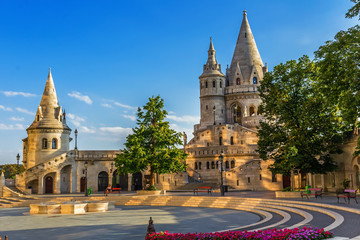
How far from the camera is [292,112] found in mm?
31531

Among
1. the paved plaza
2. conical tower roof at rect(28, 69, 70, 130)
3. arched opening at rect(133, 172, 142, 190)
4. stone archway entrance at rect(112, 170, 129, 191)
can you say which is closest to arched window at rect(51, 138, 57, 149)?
conical tower roof at rect(28, 69, 70, 130)

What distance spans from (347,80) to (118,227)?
558 inches

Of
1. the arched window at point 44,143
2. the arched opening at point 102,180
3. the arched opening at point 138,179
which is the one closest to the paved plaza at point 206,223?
the arched opening at point 138,179

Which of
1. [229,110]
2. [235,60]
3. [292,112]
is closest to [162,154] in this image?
[292,112]

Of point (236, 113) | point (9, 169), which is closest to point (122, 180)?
point (236, 113)

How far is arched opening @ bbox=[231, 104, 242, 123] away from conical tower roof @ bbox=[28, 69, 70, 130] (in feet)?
97.0

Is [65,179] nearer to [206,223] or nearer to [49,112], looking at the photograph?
[49,112]

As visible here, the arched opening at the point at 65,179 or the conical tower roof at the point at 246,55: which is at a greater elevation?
the conical tower roof at the point at 246,55

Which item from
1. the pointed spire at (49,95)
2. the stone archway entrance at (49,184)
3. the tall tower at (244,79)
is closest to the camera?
the stone archway entrance at (49,184)

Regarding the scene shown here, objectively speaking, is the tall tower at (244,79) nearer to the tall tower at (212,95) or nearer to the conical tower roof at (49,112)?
the tall tower at (212,95)

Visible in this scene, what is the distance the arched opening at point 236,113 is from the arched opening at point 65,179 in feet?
103

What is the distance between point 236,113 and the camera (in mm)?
70375

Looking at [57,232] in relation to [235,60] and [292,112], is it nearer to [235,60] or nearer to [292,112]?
[292,112]

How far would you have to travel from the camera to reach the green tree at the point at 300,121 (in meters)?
30.2
